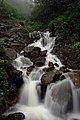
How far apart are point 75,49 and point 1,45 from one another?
4888mm

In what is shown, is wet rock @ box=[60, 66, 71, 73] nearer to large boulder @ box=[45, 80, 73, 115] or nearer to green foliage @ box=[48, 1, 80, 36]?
large boulder @ box=[45, 80, 73, 115]

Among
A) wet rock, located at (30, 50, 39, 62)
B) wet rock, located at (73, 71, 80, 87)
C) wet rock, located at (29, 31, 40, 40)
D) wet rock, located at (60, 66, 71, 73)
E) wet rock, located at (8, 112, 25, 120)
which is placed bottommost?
wet rock, located at (8, 112, 25, 120)

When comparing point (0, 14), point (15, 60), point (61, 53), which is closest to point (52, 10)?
point (0, 14)

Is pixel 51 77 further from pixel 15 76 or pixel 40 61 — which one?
pixel 40 61

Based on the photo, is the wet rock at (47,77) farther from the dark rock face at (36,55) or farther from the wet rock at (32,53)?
the wet rock at (32,53)

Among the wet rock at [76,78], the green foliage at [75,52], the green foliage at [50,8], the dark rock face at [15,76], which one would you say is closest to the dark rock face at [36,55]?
the green foliage at [75,52]

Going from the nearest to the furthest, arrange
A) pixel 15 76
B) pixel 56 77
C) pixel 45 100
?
1. pixel 45 100
2. pixel 56 77
3. pixel 15 76

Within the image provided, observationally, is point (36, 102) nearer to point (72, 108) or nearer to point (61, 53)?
point (72, 108)

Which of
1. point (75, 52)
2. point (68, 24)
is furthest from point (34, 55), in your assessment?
point (68, 24)

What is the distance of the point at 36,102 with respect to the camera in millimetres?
15172

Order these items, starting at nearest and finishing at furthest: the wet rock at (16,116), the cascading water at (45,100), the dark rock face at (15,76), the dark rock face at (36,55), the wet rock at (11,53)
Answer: the wet rock at (16,116) → the cascading water at (45,100) → the dark rock face at (15,76) → the dark rock face at (36,55) → the wet rock at (11,53)

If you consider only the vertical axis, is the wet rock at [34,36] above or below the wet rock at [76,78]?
above

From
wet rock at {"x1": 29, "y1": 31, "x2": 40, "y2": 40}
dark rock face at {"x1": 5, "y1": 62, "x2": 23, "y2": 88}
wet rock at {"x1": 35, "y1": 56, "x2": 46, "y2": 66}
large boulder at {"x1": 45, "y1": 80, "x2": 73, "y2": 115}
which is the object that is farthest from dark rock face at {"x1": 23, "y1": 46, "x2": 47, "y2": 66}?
wet rock at {"x1": 29, "y1": 31, "x2": 40, "y2": 40}

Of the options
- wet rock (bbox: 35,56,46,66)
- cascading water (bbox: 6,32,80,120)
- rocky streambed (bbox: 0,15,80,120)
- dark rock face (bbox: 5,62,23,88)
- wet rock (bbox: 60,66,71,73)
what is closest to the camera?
cascading water (bbox: 6,32,80,120)
